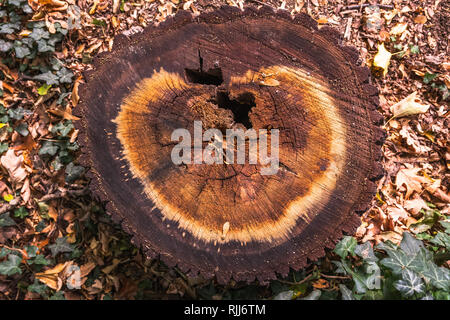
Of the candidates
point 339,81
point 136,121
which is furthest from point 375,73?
point 136,121

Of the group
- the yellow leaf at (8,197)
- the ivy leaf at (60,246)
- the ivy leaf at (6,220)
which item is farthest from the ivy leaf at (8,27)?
the ivy leaf at (60,246)

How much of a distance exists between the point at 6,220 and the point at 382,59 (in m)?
2.96

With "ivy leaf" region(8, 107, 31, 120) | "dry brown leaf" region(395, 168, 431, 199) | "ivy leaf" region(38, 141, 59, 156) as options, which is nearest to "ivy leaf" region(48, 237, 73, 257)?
"ivy leaf" region(38, 141, 59, 156)

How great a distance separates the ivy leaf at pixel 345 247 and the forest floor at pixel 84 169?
0.21 m

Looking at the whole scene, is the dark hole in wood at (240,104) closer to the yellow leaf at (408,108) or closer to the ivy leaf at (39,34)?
the yellow leaf at (408,108)

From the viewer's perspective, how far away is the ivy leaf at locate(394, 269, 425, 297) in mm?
1767

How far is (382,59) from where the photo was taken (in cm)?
240

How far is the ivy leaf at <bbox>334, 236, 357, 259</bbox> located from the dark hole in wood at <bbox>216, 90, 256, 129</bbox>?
0.91 metres

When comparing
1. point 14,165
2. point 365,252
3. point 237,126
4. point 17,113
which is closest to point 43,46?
point 17,113

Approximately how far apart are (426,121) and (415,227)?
82 centimetres

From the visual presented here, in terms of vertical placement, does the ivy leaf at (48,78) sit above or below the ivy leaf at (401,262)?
above

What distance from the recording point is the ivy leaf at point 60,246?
2.22 metres

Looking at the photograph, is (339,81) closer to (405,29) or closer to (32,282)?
(405,29)

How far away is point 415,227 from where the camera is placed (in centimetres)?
226
